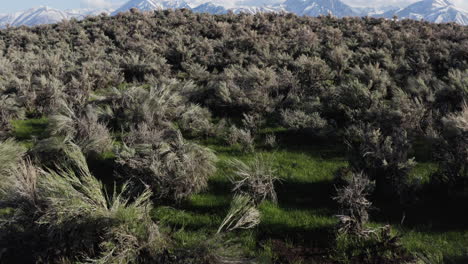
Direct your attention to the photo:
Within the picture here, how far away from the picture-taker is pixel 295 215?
4844mm

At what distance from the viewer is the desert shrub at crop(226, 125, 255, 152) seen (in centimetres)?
699

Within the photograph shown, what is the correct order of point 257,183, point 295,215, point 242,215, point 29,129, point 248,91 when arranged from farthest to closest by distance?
1. point 248,91
2. point 29,129
3. point 257,183
4. point 295,215
5. point 242,215

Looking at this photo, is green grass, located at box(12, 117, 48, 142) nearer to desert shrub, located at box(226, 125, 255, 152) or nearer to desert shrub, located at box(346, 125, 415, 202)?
desert shrub, located at box(226, 125, 255, 152)

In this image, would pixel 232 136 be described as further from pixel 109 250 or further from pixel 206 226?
pixel 109 250

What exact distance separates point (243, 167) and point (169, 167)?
1.40 meters

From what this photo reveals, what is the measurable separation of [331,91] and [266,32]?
37.9 feet

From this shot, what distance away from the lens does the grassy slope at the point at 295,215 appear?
416 centimetres

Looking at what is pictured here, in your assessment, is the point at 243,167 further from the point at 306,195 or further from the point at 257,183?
the point at 306,195

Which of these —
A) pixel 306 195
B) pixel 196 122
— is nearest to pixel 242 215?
pixel 306 195

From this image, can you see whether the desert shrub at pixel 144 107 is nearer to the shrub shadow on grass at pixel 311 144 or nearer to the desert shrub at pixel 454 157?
the shrub shadow on grass at pixel 311 144

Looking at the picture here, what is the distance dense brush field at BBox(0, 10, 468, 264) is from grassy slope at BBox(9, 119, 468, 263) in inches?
1.0

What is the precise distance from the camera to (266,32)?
19375 mm

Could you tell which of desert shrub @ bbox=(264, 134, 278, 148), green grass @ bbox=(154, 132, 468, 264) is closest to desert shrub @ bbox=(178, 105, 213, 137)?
green grass @ bbox=(154, 132, 468, 264)

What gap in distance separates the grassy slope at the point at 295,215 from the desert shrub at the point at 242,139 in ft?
0.80
